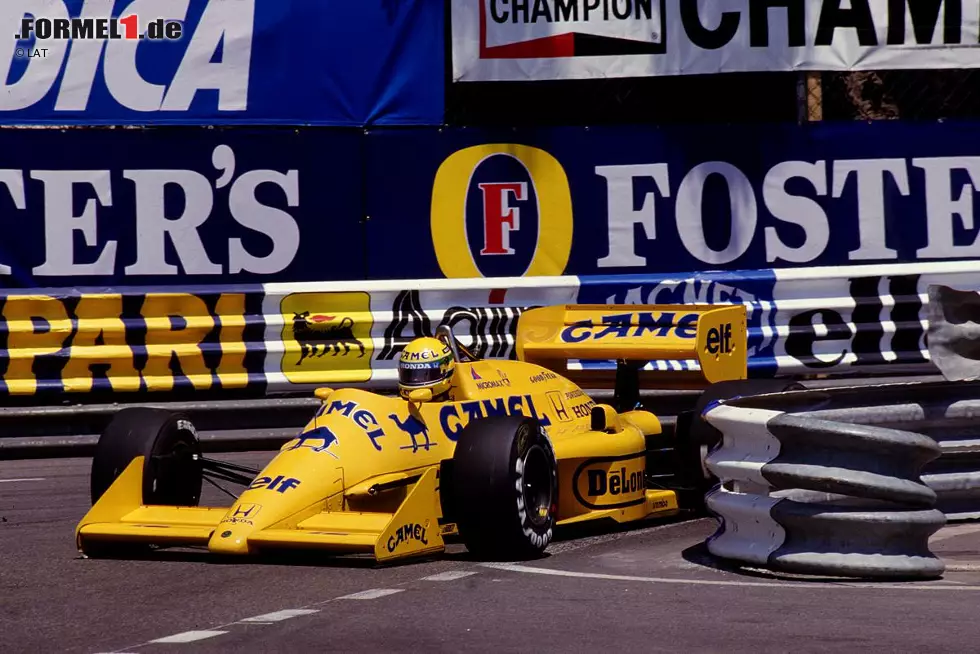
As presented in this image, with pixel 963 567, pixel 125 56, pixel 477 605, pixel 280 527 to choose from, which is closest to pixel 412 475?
pixel 280 527

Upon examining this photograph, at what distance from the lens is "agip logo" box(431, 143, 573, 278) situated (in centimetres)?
1379

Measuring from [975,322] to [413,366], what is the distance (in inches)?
107

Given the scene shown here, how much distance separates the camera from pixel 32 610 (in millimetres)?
6926

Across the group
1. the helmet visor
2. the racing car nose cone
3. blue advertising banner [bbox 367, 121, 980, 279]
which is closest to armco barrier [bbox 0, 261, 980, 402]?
blue advertising banner [bbox 367, 121, 980, 279]

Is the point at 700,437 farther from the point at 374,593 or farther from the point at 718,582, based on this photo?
the point at 374,593

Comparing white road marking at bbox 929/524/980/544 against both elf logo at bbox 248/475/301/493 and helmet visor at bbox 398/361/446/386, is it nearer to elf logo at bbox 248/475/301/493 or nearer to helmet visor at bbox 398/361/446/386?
helmet visor at bbox 398/361/446/386

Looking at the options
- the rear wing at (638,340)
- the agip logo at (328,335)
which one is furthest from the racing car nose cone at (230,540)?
the agip logo at (328,335)

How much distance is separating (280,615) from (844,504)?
2.46 metres

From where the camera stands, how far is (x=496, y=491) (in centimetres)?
792

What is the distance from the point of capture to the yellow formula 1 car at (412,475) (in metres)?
7.88

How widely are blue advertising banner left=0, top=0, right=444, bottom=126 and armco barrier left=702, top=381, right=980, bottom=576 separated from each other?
6093 mm

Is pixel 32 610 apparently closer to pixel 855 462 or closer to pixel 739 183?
pixel 855 462

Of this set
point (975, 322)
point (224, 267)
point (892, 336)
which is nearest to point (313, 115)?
point (224, 267)

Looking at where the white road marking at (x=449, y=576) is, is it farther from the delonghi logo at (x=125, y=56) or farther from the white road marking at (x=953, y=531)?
the delonghi logo at (x=125, y=56)
